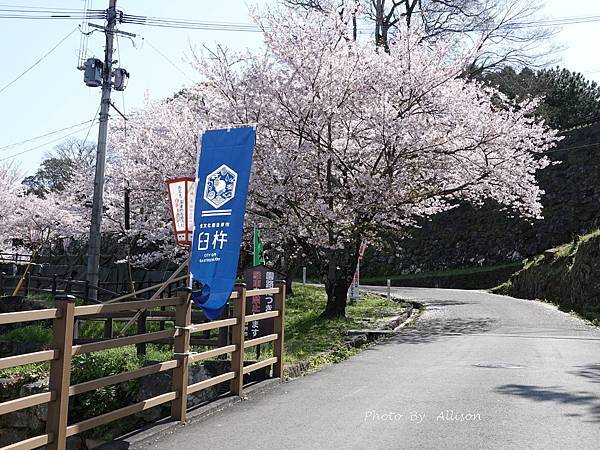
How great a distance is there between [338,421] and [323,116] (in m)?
10.2

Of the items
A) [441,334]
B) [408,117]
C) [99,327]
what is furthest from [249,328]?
[99,327]

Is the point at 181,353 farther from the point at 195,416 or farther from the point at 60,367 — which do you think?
the point at 60,367

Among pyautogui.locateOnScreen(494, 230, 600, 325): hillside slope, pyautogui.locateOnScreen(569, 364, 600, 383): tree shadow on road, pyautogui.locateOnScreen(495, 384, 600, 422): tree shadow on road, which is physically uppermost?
pyautogui.locateOnScreen(494, 230, 600, 325): hillside slope

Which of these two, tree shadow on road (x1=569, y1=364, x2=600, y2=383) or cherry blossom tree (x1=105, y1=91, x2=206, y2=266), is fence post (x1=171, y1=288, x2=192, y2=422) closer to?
tree shadow on road (x1=569, y1=364, x2=600, y2=383)

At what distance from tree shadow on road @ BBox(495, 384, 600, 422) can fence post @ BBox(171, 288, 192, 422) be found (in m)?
4.00

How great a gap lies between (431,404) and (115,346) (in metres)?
3.73

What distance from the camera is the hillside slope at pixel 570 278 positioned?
2009 cm

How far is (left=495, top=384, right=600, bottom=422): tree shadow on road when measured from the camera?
7.16 metres

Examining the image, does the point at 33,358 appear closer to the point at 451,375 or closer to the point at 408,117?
the point at 451,375

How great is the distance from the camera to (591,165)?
3844 centimetres

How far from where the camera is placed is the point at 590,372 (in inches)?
373

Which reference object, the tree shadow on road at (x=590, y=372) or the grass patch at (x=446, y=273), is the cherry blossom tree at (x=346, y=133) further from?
the grass patch at (x=446, y=273)

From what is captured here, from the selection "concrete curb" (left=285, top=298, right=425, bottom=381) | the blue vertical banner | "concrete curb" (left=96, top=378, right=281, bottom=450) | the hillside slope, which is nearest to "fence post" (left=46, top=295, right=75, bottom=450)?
"concrete curb" (left=96, top=378, right=281, bottom=450)

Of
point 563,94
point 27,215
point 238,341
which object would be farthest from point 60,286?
point 563,94
